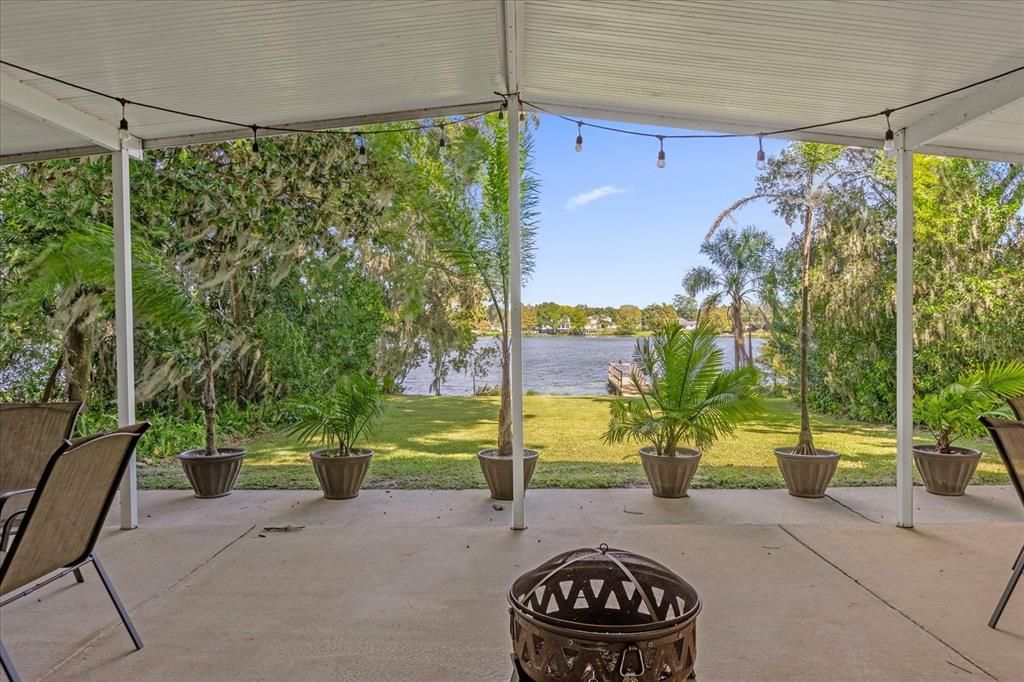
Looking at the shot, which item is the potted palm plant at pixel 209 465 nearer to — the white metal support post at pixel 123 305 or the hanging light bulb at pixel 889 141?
the white metal support post at pixel 123 305

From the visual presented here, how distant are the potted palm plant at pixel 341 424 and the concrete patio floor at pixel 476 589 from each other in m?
0.25

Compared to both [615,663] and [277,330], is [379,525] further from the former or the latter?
[277,330]

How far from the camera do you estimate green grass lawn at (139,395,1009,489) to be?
5.33 metres

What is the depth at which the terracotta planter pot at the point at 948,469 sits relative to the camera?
180 inches

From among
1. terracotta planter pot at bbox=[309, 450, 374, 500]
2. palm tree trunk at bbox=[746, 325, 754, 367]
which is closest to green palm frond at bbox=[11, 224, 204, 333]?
Result: terracotta planter pot at bbox=[309, 450, 374, 500]

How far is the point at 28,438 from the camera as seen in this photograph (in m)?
3.14

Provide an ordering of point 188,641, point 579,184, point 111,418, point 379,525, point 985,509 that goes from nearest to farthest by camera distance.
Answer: point 188,641 < point 379,525 < point 985,509 < point 111,418 < point 579,184

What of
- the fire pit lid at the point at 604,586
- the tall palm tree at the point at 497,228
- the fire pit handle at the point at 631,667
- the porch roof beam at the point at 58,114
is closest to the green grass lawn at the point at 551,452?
the tall palm tree at the point at 497,228

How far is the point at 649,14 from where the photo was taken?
2.76 m

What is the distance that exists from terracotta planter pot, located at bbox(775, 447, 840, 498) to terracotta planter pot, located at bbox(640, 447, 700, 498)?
0.71m

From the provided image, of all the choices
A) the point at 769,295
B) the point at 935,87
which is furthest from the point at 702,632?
the point at 769,295

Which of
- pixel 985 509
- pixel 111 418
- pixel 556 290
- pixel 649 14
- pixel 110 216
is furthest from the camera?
pixel 556 290

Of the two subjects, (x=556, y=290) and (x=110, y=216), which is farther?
(x=556, y=290)

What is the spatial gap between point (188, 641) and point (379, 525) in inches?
62.6
